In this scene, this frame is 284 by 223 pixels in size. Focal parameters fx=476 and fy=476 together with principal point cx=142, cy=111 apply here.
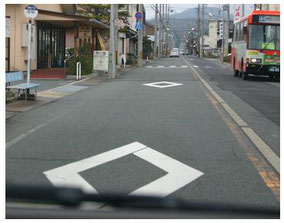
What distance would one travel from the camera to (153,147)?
24.9ft

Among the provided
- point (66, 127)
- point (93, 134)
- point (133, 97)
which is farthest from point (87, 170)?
point (133, 97)

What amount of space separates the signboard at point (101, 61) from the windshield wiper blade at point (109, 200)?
23.1 m

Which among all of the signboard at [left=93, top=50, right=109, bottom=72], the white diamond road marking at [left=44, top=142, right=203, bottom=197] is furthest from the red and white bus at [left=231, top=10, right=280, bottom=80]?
the white diamond road marking at [left=44, top=142, right=203, bottom=197]

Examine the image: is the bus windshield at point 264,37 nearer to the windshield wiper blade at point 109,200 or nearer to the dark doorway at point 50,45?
the dark doorway at point 50,45

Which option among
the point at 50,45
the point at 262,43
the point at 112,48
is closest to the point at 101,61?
the point at 112,48

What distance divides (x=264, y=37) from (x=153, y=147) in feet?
53.8

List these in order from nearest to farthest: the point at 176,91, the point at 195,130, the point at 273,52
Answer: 1. the point at 195,130
2. the point at 176,91
3. the point at 273,52

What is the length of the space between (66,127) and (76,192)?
7584 millimetres

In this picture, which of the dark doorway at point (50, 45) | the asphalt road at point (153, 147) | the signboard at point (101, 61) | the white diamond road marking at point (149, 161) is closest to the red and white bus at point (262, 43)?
the signboard at point (101, 61)

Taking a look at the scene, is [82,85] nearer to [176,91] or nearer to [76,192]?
[176,91]

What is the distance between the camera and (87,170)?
20.1 ft

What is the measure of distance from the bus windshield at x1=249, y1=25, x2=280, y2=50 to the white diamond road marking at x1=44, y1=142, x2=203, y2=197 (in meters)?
16.3

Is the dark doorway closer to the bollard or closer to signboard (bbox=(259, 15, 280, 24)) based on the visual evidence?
the bollard

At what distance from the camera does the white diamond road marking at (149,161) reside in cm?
536
